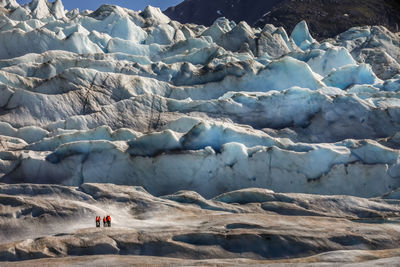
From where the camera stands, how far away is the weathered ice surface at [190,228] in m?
13.6

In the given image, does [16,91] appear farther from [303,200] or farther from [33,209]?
[303,200]

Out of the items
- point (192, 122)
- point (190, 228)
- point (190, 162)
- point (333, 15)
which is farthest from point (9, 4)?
point (190, 228)

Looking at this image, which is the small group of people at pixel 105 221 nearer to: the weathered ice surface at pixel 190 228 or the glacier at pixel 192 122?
the weathered ice surface at pixel 190 228

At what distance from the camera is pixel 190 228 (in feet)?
49.9

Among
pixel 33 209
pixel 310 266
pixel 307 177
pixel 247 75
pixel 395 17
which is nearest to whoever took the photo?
pixel 310 266

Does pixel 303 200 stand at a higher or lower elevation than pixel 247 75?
lower

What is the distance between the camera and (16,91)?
95.6 feet

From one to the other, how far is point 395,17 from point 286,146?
7876cm

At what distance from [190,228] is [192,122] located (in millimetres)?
11323

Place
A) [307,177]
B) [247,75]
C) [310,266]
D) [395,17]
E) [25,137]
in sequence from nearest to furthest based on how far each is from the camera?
[310,266], [307,177], [25,137], [247,75], [395,17]

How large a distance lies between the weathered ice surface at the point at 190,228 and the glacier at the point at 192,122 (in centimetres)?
321

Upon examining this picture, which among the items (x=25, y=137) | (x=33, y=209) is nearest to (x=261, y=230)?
(x=33, y=209)

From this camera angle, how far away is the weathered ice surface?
13.6 m

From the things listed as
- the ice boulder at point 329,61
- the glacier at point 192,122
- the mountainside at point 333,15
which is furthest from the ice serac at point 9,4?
the ice boulder at point 329,61
